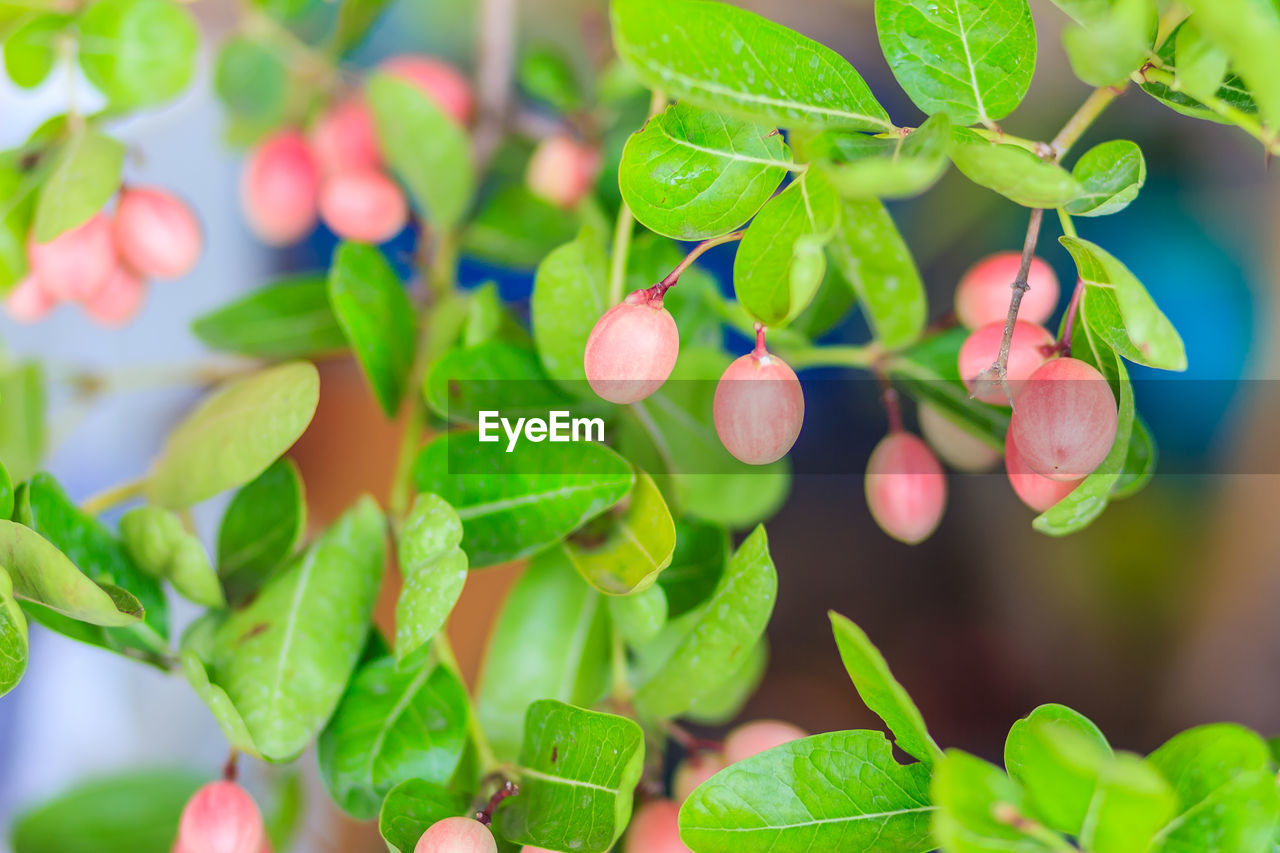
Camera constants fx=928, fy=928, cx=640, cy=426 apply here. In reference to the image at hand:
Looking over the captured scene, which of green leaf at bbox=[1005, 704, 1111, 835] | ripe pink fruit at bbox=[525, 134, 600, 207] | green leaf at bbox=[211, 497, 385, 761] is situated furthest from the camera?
ripe pink fruit at bbox=[525, 134, 600, 207]

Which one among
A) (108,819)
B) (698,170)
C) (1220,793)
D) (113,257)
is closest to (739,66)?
(698,170)

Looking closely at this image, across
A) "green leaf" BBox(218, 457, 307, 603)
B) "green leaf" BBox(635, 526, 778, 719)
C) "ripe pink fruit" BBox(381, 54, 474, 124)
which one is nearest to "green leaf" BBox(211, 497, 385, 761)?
"green leaf" BBox(218, 457, 307, 603)

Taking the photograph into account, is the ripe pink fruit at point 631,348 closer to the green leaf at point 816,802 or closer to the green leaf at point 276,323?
the green leaf at point 816,802

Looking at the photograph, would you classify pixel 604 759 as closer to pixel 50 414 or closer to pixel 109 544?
pixel 109 544

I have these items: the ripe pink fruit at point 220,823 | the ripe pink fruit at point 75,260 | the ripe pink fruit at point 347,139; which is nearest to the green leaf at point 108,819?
the ripe pink fruit at point 220,823

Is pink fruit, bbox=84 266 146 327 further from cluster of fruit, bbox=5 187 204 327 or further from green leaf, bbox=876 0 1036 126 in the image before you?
green leaf, bbox=876 0 1036 126

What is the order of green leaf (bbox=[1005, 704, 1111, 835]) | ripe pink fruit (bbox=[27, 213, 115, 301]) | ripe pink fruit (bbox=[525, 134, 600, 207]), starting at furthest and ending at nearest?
1. ripe pink fruit (bbox=[525, 134, 600, 207])
2. ripe pink fruit (bbox=[27, 213, 115, 301])
3. green leaf (bbox=[1005, 704, 1111, 835])
